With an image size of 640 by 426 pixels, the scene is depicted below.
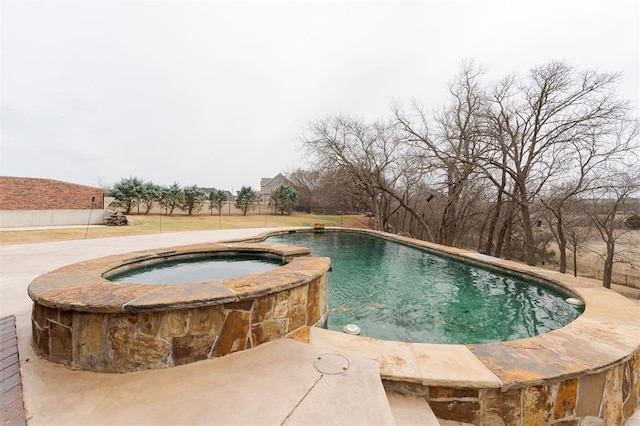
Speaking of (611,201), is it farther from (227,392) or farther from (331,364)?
(227,392)

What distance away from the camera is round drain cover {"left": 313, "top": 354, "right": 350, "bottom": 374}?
173cm

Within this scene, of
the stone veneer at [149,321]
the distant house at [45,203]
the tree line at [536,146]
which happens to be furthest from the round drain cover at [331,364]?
the distant house at [45,203]

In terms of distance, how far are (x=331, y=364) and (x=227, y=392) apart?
700mm

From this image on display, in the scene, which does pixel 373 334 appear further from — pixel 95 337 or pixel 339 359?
pixel 95 337

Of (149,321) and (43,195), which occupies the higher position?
(43,195)

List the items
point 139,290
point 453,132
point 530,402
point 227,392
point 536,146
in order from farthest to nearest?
1. point 453,132
2. point 536,146
3. point 139,290
4. point 530,402
5. point 227,392

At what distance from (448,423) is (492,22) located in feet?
31.8

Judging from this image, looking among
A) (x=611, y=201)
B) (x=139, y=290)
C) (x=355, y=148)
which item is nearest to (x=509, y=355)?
(x=139, y=290)

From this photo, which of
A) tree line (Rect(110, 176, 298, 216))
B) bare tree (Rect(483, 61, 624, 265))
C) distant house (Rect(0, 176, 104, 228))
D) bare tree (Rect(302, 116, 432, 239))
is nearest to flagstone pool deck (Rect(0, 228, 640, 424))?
bare tree (Rect(483, 61, 624, 265))

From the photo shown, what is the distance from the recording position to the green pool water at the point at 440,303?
3150 millimetres

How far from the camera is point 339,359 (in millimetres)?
1867

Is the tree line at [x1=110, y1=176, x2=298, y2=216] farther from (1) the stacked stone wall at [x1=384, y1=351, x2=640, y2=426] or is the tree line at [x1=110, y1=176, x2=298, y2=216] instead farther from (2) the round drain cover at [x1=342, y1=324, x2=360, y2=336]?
(1) the stacked stone wall at [x1=384, y1=351, x2=640, y2=426]

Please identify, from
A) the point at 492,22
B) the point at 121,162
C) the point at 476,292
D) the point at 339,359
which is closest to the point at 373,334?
the point at 339,359

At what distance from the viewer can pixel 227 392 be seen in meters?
1.53
